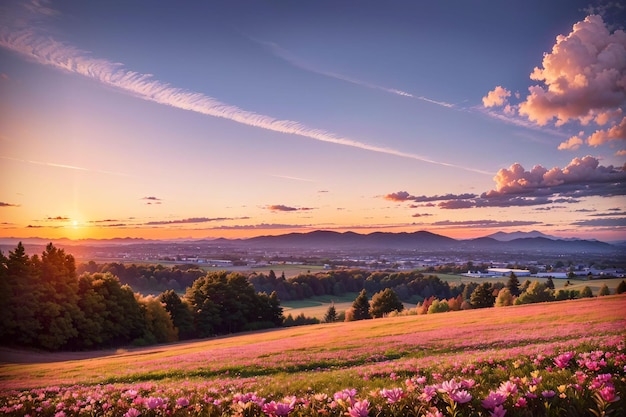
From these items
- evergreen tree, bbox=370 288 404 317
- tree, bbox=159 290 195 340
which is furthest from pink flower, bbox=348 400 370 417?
evergreen tree, bbox=370 288 404 317

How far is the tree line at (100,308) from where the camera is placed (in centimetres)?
3136

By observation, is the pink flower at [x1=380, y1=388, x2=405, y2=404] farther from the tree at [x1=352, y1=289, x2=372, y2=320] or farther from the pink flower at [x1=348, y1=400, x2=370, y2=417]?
the tree at [x1=352, y1=289, x2=372, y2=320]

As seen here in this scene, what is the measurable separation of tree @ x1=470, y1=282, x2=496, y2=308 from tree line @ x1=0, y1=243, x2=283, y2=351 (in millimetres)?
40925

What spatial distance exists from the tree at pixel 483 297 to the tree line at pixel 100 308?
40925mm

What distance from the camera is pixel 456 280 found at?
98938mm

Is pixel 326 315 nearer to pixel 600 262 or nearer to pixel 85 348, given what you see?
pixel 85 348

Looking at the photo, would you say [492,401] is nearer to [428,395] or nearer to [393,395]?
[428,395]

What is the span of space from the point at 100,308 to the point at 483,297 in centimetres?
6902

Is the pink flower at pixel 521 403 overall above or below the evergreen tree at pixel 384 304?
above

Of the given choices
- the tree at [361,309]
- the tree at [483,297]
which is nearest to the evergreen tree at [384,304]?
the tree at [361,309]

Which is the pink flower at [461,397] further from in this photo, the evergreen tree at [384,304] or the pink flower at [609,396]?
the evergreen tree at [384,304]

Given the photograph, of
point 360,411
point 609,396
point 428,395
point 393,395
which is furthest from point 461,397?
point 609,396

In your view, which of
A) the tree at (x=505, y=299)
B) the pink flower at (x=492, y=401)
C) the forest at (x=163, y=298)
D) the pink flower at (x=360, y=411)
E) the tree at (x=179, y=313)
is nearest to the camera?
the pink flower at (x=360, y=411)

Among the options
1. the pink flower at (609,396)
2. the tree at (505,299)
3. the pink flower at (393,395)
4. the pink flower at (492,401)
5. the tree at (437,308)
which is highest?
the pink flower at (609,396)
